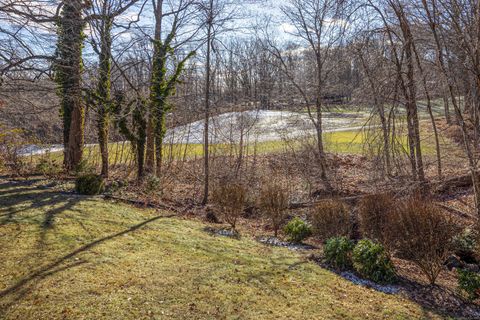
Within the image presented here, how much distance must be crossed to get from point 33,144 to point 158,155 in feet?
14.5

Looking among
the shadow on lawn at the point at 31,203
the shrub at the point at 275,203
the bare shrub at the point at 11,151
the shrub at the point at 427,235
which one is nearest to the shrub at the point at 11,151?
the bare shrub at the point at 11,151

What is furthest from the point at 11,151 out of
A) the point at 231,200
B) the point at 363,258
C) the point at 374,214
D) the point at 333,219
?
the point at 363,258

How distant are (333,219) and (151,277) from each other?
4.17 meters

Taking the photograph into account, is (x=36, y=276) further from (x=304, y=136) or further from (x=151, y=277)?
(x=304, y=136)

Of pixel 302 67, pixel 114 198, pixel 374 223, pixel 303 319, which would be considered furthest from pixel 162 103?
pixel 302 67

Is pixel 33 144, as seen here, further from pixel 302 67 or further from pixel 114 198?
pixel 302 67

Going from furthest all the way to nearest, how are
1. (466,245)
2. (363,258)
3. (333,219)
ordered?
(333,219)
(466,245)
(363,258)

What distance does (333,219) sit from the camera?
7.86 meters

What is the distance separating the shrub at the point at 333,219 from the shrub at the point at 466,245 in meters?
2.05

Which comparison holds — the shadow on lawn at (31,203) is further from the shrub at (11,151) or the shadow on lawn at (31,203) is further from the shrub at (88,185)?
the shrub at (11,151)

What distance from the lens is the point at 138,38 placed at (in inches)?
321

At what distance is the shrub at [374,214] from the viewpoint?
7441 millimetres

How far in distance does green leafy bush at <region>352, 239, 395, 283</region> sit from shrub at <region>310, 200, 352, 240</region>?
1.43m

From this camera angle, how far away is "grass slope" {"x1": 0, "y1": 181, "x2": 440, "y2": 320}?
4.27 m
